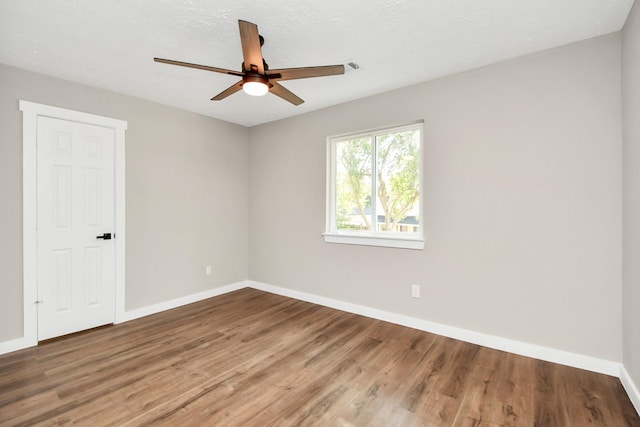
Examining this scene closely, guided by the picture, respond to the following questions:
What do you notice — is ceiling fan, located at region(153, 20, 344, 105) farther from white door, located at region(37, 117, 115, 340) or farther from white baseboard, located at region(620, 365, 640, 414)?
Result: white baseboard, located at region(620, 365, 640, 414)

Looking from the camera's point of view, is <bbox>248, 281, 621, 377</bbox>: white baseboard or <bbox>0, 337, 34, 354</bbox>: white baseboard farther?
<bbox>0, 337, 34, 354</bbox>: white baseboard

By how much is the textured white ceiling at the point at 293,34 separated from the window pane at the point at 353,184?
0.92m

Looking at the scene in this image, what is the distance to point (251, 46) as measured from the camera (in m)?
1.78

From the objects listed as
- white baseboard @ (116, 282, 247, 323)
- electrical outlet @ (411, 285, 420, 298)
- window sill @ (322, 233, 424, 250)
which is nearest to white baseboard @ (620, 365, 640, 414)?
electrical outlet @ (411, 285, 420, 298)

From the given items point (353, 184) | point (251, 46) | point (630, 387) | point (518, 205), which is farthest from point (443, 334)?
point (251, 46)

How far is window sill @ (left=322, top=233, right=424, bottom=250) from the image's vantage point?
3057 millimetres

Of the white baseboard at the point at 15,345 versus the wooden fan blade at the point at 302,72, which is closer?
the wooden fan blade at the point at 302,72

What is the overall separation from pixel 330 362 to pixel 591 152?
→ 2.65 meters

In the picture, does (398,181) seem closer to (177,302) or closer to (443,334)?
(443,334)

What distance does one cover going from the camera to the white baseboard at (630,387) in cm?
183

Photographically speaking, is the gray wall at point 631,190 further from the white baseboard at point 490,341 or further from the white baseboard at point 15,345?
the white baseboard at point 15,345

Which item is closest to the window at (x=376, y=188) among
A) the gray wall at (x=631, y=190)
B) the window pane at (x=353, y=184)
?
the window pane at (x=353, y=184)

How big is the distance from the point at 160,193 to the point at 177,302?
1.43m

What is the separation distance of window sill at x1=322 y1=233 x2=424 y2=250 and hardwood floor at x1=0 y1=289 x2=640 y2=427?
0.89m
